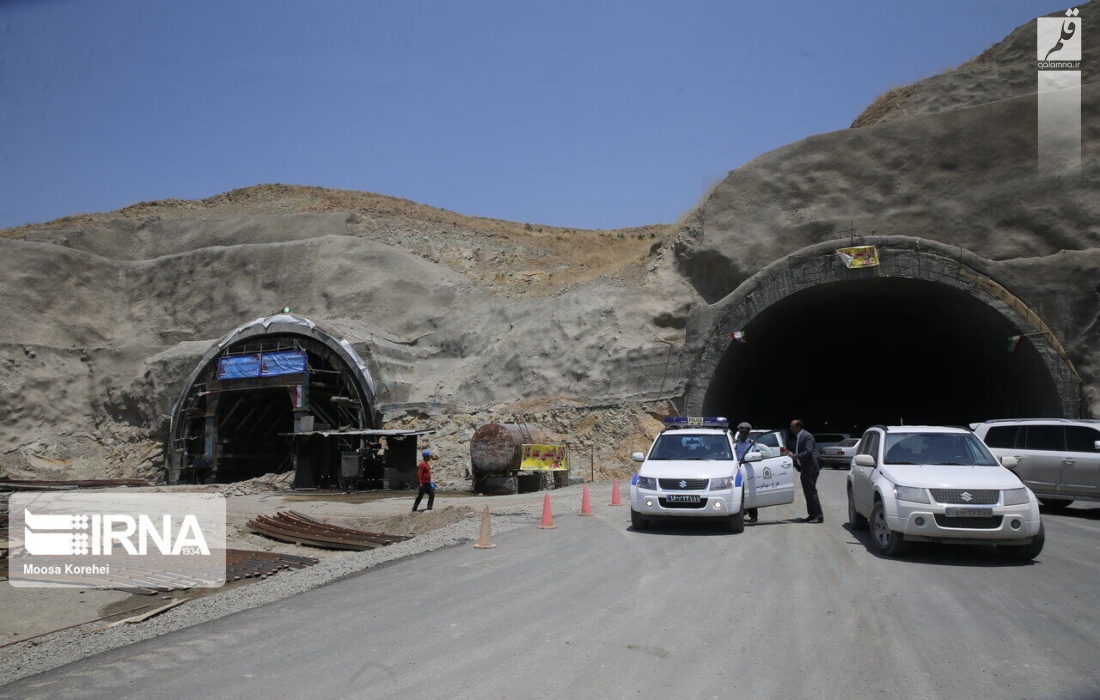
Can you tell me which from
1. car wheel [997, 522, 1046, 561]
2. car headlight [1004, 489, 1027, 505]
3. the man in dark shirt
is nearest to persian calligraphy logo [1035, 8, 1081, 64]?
the man in dark shirt

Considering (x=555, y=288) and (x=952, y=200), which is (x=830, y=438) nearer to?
(x=952, y=200)

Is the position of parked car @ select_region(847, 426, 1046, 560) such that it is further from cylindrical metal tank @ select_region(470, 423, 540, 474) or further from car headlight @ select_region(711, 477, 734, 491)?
cylindrical metal tank @ select_region(470, 423, 540, 474)

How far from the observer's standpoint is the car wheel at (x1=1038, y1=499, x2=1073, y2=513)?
17.6 meters

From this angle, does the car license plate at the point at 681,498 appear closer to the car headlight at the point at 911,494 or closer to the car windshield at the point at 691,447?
the car windshield at the point at 691,447

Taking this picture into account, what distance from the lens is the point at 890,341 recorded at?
43031mm

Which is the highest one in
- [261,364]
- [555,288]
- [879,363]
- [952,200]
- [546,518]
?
[952,200]

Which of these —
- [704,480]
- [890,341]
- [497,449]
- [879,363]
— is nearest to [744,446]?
[704,480]

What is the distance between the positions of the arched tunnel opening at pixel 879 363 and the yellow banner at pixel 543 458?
7.76 meters

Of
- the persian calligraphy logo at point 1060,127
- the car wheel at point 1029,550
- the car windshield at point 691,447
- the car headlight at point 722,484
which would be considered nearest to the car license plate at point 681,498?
the car headlight at point 722,484

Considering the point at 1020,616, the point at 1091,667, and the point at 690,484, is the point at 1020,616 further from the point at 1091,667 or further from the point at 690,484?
the point at 690,484

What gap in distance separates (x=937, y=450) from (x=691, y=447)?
161 inches

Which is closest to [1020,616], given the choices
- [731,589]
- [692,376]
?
[731,589]

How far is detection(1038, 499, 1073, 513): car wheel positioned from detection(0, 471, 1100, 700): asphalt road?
7.61 metres

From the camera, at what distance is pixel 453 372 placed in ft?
130
